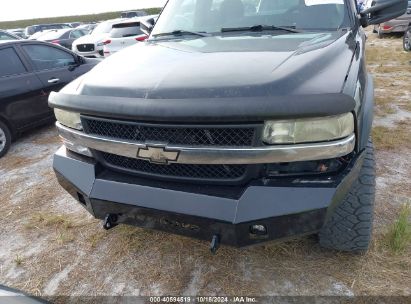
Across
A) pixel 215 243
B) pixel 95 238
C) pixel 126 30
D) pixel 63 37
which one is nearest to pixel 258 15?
pixel 215 243

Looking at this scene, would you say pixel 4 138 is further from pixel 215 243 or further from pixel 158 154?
pixel 215 243

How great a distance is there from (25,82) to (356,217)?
4.79m

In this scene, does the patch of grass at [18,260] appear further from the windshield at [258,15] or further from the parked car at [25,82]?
the parked car at [25,82]

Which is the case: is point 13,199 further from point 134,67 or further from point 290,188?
point 290,188

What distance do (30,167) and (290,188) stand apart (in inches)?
147

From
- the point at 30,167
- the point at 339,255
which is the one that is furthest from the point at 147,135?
the point at 30,167

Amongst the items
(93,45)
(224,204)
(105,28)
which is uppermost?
(224,204)

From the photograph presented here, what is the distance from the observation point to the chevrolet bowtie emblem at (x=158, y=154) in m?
1.75

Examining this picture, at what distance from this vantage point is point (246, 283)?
2150 millimetres

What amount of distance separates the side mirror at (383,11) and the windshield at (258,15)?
13.3 inches

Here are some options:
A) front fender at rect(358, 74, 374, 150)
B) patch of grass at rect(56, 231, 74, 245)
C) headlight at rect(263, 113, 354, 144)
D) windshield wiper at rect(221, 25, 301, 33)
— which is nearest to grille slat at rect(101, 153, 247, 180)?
headlight at rect(263, 113, 354, 144)

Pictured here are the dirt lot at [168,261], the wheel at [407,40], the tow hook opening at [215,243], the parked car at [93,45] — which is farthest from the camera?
the parked car at [93,45]

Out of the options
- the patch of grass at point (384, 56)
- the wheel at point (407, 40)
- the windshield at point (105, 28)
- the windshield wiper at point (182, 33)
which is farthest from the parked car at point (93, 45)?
the wheel at point (407, 40)

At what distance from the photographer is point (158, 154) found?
1781mm
